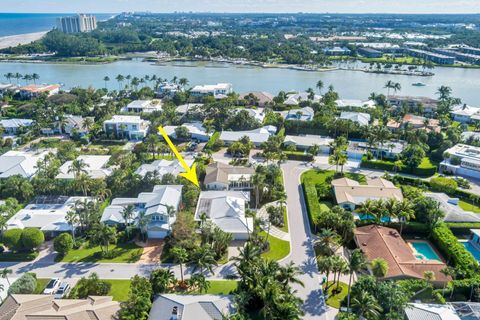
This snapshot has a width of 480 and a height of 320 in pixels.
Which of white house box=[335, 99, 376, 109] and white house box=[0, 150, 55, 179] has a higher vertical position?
white house box=[335, 99, 376, 109]

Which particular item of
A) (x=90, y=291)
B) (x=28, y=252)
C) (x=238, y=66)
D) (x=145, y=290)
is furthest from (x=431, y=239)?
(x=238, y=66)

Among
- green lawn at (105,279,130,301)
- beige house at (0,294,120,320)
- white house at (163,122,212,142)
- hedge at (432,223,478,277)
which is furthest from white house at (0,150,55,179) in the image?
hedge at (432,223,478,277)

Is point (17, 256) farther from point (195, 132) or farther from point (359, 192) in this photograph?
point (195, 132)

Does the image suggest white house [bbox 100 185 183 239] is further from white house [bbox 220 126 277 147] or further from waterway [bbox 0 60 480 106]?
waterway [bbox 0 60 480 106]

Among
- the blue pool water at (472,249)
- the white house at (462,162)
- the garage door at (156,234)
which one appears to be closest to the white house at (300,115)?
the white house at (462,162)

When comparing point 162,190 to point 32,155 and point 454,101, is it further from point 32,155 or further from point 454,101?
point 454,101

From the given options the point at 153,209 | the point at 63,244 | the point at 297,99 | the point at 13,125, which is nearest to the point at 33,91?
the point at 13,125
